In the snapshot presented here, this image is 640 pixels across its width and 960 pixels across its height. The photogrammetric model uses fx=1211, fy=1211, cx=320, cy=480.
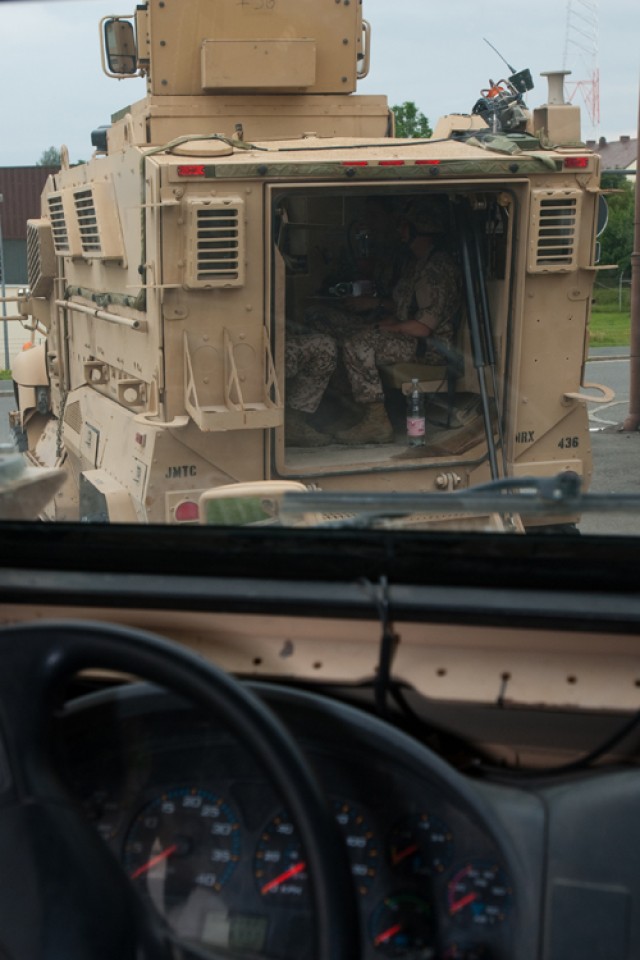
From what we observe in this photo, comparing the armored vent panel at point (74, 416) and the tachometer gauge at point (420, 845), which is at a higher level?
the tachometer gauge at point (420, 845)

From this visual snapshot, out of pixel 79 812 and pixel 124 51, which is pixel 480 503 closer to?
pixel 79 812

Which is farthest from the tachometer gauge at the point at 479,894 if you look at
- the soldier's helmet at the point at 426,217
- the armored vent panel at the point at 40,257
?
the armored vent panel at the point at 40,257

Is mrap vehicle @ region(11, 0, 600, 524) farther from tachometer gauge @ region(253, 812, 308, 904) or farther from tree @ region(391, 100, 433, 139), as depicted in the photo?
tachometer gauge @ region(253, 812, 308, 904)

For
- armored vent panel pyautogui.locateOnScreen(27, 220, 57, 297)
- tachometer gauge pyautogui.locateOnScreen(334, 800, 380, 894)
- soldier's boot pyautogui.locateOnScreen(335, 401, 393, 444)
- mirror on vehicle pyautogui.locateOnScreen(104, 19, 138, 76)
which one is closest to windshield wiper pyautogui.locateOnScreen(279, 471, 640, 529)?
tachometer gauge pyautogui.locateOnScreen(334, 800, 380, 894)

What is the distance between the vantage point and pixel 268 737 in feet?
5.39

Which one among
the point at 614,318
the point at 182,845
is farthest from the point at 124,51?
the point at 182,845

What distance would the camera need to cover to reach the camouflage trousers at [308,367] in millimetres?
6246

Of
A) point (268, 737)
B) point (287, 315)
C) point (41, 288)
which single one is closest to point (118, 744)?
point (268, 737)

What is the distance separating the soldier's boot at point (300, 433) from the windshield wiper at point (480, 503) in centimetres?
422

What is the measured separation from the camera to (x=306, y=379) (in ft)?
20.8

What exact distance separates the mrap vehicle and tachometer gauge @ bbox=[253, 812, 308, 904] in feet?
11.6

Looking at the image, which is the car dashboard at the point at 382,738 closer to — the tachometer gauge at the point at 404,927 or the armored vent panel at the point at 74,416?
the tachometer gauge at the point at 404,927

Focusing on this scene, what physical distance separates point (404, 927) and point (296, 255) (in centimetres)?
481

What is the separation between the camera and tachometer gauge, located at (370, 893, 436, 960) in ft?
5.80
